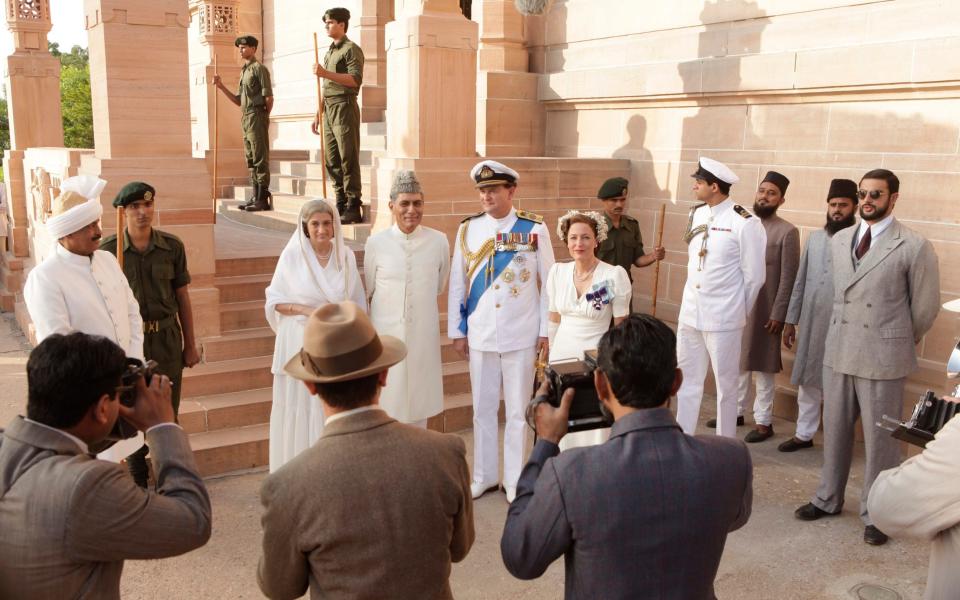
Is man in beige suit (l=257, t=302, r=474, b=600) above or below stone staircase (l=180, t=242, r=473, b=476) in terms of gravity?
above

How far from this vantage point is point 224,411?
5461 mm

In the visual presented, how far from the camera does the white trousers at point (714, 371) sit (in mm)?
5152

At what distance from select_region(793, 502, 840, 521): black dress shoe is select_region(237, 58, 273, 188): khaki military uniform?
7.66 m

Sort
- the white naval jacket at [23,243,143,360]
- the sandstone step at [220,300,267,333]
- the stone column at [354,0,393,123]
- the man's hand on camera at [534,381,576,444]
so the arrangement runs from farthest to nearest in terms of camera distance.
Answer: the stone column at [354,0,393,123], the sandstone step at [220,300,267,333], the white naval jacket at [23,243,143,360], the man's hand on camera at [534,381,576,444]

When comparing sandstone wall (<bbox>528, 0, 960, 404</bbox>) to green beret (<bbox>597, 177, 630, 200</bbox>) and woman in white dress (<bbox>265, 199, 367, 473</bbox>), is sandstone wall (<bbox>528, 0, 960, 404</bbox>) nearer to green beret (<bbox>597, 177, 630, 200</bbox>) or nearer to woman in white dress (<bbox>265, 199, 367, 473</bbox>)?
green beret (<bbox>597, 177, 630, 200</bbox>)

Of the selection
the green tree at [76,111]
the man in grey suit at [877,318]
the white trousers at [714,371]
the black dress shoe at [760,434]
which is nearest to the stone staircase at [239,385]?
the white trousers at [714,371]

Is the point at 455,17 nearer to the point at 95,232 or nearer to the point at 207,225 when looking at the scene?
the point at 207,225

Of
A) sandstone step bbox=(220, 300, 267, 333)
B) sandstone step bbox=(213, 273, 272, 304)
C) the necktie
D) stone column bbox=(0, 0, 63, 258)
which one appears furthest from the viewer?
stone column bbox=(0, 0, 63, 258)

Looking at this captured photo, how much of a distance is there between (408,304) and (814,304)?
296 centimetres

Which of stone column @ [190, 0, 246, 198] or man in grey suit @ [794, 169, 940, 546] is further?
stone column @ [190, 0, 246, 198]

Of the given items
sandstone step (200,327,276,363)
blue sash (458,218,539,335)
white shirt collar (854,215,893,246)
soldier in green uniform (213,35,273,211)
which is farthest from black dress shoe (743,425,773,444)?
soldier in green uniform (213,35,273,211)

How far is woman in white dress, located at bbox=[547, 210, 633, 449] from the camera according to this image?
446 cm

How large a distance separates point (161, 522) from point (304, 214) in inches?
105

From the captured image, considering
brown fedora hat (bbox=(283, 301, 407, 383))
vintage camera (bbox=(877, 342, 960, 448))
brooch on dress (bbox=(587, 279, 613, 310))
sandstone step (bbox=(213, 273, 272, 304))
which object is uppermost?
brown fedora hat (bbox=(283, 301, 407, 383))
